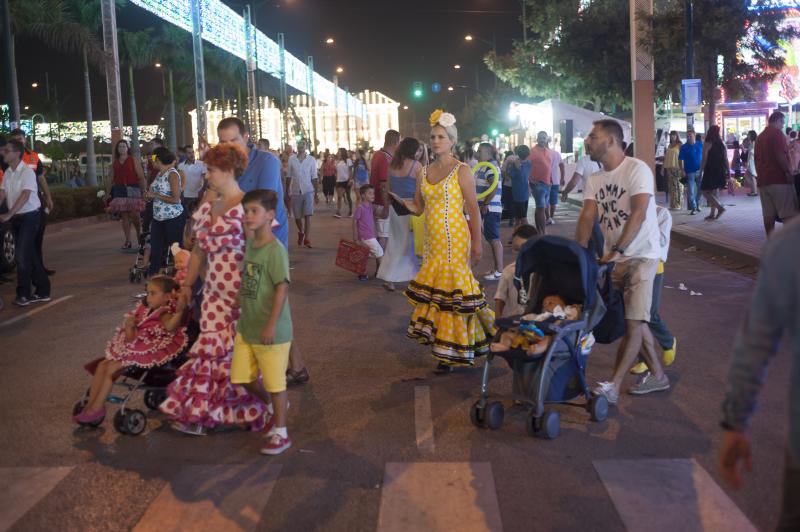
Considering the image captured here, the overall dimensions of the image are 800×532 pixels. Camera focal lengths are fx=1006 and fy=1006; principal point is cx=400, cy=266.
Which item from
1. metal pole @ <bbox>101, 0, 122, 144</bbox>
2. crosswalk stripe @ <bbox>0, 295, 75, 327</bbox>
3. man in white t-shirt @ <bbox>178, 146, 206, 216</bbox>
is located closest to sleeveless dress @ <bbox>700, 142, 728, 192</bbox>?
man in white t-shirt @ <bbox>178, 146, 206, 216</bbox>

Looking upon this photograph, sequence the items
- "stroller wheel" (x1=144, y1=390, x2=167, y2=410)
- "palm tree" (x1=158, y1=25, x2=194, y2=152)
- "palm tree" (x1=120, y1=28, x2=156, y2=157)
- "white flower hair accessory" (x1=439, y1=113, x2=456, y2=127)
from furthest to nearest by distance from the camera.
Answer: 1. "palm tree" (x1=158, y1=25, x2=194, y2=152)
2. "palm tree" (x1=120, y1=28, x2=156, y2=157)
3. "white flower hair accessory" (x1=439, y1=113, x2=456, y2=127)
4. "stroller wheel" (x1=144, y1=390, x2=167, y2=410)

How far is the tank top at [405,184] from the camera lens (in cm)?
1007

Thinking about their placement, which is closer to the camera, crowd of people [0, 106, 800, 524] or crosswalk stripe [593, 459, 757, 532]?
crosswalk stripe [593, 459, 757, 532]

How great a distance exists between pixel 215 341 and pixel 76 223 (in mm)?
21712

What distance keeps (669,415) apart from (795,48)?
115ft

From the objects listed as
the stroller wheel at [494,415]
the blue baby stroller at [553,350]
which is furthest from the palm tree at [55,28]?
the stroller wheel at [494,415]

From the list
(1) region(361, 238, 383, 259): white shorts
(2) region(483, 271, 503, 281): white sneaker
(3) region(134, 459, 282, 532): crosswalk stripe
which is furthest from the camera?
(1) region(361, 238, 383, 259): white shorts

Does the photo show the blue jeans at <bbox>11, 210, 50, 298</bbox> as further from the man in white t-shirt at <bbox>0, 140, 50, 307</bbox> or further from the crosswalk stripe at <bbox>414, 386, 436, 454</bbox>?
the crosswalk stripe at <bbox>414, 386, 436, 454</bbox>

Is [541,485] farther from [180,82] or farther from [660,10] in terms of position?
[180,82]

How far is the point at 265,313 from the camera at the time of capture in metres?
5.65

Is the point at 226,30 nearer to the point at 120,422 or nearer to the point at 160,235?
the point at 160,235

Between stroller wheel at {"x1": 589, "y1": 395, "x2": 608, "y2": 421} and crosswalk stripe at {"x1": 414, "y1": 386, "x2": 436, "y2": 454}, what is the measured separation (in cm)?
99

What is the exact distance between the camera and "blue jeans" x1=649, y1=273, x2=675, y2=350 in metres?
6.87

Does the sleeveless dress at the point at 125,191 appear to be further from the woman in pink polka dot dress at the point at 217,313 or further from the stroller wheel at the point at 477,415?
the stroller wheel at the point at 477,415
